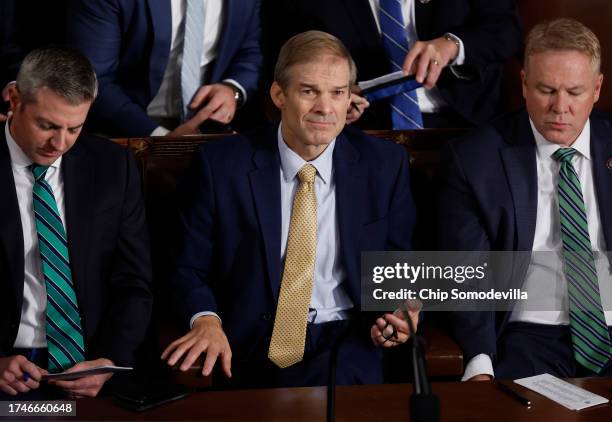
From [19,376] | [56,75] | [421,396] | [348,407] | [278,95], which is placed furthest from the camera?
[278,95]

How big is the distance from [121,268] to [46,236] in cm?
21

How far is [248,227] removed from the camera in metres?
2.27

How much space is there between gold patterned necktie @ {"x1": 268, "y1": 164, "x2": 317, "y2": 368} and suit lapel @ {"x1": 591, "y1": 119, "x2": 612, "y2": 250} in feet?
2.39

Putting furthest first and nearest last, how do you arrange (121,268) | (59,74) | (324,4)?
(324,4)
(121,268)
(59,74)

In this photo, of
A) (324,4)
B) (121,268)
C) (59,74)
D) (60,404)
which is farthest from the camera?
(324,4)

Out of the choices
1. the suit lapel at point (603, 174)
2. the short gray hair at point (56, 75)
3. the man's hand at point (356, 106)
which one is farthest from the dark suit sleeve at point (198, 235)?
the suit lapel at point (603, 174)

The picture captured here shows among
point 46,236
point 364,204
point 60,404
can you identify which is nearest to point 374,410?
point 60,404

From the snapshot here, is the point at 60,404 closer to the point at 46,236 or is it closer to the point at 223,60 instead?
the point at 46,236

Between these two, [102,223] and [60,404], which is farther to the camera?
[102,223]

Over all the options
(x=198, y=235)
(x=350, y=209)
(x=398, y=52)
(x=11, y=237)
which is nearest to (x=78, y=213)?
(x=11, y=237)

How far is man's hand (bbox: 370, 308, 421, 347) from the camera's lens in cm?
211

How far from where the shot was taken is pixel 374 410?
1602 millimetres

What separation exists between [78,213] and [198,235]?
11.7 inches

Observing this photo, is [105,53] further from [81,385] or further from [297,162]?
[81,385]
